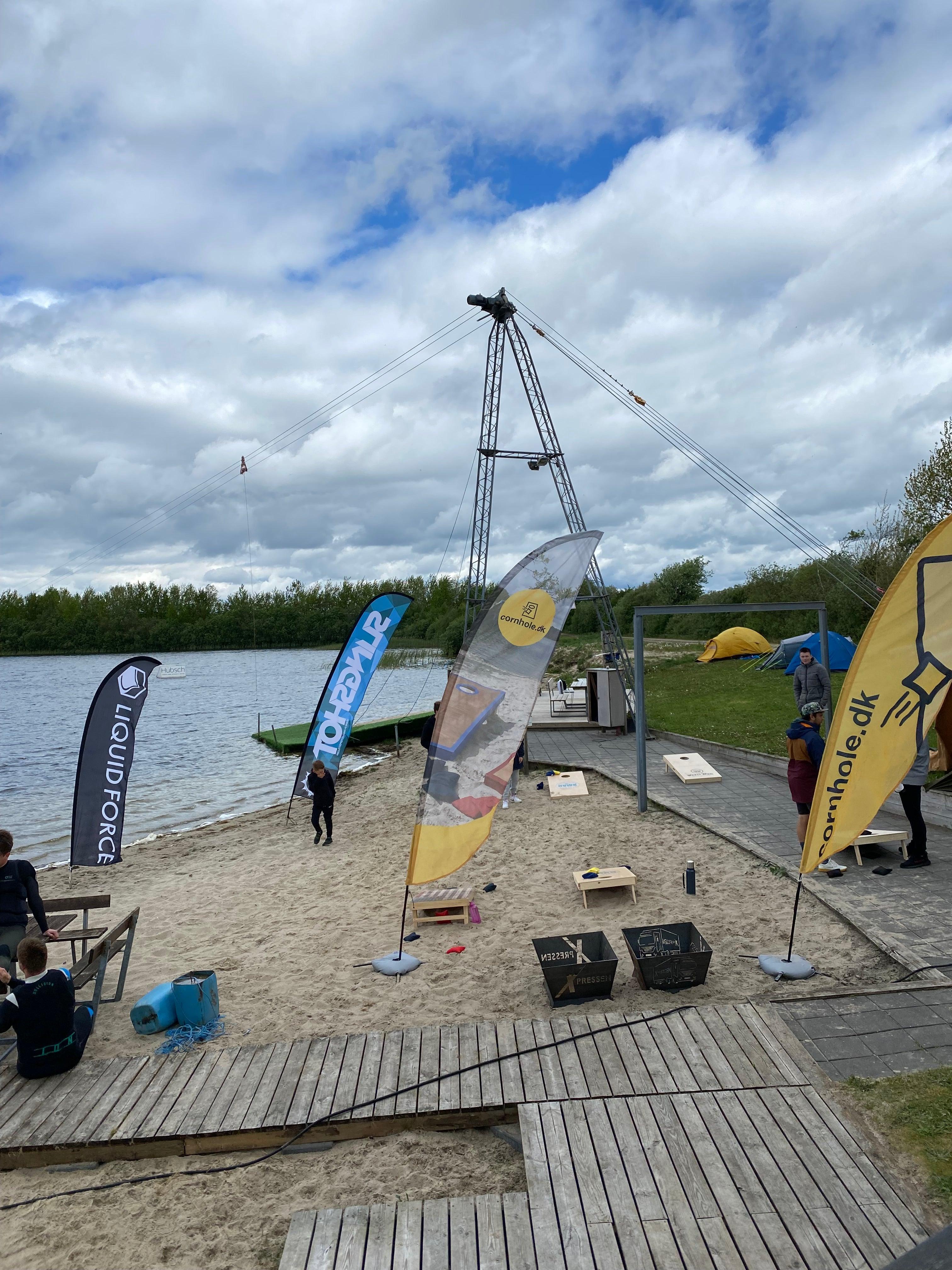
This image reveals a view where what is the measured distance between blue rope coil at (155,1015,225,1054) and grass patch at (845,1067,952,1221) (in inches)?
180

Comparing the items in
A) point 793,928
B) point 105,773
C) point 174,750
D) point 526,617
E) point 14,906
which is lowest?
point 174,750

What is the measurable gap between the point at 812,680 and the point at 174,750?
26642 millimetres

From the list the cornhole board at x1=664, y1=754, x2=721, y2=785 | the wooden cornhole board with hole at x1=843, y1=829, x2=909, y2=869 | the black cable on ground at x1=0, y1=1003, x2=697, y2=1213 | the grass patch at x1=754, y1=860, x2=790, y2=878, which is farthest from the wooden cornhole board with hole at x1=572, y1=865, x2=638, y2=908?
the cornhole board at x1=664, y1=754, x2=721, y2=785

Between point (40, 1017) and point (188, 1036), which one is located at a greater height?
point (40, 1017)

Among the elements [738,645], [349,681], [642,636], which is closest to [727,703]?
[642,636]

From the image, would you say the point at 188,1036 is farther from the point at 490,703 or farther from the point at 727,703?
the point at 727,703

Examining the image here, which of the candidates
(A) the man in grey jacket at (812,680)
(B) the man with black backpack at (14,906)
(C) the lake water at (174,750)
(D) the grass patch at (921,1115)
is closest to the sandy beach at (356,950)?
(B) the man with black backpack at (14,906)

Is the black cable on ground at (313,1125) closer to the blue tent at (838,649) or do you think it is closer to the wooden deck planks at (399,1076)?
the wooden deck planks at (399,1076)

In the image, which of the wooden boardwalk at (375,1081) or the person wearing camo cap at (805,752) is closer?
the wooden boardwalk at (375,1081)

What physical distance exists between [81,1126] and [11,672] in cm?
11388

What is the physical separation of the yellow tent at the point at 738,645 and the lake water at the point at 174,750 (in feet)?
48.3

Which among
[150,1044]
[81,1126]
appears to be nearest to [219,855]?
[150,1044]

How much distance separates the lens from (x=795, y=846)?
992cm

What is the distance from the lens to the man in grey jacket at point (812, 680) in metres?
11.7
